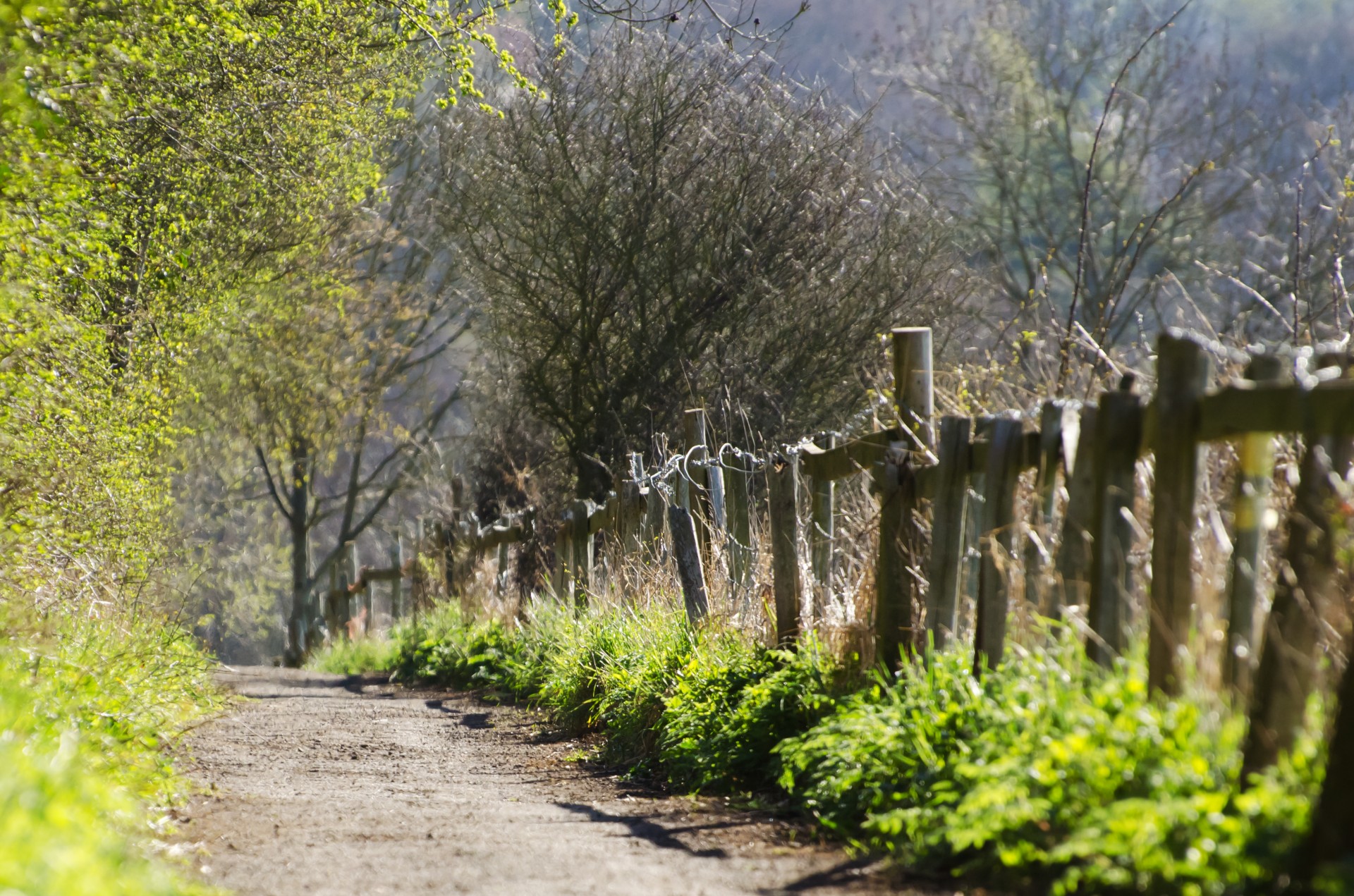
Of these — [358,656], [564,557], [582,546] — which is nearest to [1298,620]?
[582,546]

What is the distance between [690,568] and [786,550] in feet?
4.29

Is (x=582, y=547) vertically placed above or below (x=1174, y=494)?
below

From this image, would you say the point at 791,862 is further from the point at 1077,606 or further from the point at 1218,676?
the point at 1218,676


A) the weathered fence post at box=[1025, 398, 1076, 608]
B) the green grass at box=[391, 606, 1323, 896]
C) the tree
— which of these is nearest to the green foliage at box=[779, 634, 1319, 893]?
the green grass at box=[391, 606, 1323, 896]

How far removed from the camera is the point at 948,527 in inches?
192

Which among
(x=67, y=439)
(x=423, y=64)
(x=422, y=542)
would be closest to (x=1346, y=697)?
(x=67, y=439)

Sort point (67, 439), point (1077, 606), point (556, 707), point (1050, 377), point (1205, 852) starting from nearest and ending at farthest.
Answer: point (1205, 852)
point (1077, 606)
point (1050, 377)
point (67, 439)
point (556, 707)

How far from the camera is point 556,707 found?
29.0 ft

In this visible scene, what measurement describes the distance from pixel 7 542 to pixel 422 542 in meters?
12.7

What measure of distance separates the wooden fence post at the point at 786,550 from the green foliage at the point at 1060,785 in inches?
56.8

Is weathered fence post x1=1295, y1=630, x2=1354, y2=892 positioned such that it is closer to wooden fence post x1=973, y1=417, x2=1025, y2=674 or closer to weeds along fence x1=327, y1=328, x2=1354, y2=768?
weeds along fence x1=327, y1=328, x2=1354, y2=768

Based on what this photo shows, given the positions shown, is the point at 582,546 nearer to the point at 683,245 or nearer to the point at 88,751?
the point at 683,245

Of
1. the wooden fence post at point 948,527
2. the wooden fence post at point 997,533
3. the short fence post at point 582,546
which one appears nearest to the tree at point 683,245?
the short fence post at point 582,546

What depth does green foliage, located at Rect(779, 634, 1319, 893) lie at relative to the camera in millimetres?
2801
